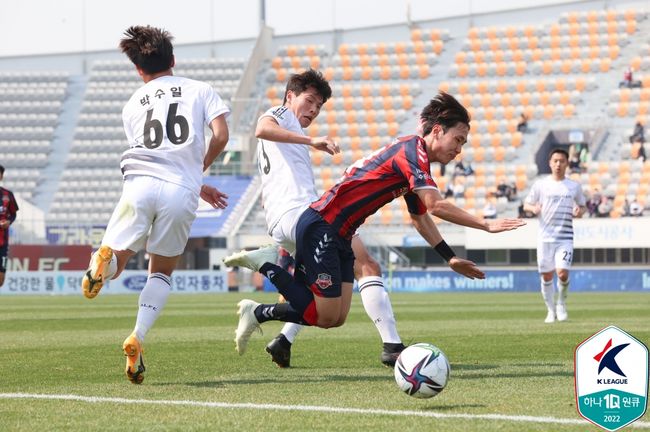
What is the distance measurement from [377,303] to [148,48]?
101 inches

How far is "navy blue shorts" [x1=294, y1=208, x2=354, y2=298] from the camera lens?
773 centimetres

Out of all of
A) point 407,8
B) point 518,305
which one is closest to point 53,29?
point 407,8

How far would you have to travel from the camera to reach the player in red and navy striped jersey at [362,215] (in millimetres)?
7117

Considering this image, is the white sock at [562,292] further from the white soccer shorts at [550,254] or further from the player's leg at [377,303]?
the player's leg at [377,303]

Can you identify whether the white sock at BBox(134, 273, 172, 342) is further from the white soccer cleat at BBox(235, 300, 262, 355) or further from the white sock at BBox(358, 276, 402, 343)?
the white sock at BBox(358, 276, 402, 343)

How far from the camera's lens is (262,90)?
4931 centimetres

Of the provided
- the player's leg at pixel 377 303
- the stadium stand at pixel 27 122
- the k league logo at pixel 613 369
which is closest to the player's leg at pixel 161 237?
the player's leg at pixel 377 303

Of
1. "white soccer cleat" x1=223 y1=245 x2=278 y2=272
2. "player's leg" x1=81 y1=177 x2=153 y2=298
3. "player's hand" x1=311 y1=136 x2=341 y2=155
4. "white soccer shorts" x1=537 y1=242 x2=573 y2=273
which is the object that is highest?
"player's hand" x1=311 y1=136 x2=341 y2=155

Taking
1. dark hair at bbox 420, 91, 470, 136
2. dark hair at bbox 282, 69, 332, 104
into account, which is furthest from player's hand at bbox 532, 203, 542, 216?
dark hair at bbox 420, 91, 470, 136

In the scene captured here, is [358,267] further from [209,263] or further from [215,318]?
[209,263]

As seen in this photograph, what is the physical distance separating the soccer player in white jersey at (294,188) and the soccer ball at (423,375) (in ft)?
6.63

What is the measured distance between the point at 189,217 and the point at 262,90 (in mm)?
41826

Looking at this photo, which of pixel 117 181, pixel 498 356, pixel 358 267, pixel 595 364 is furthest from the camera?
pixel 117 181

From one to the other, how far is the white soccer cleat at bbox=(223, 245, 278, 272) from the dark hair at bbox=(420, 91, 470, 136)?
1.73 m
